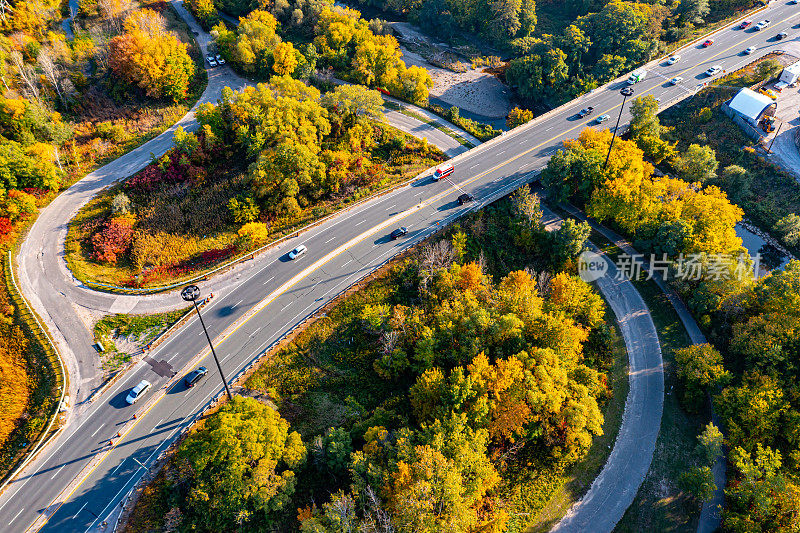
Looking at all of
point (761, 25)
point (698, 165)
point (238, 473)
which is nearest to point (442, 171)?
point (698, 165)

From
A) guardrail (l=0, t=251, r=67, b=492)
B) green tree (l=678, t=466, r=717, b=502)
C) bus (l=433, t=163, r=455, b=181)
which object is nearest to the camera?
green tree (l=678, t=466, r=717, b=502)

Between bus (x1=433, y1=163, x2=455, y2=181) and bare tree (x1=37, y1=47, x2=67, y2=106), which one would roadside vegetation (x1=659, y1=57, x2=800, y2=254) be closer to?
bus (x1=433, y1=163, x2=455, y2=181)

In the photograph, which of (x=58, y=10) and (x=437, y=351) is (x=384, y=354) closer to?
(x=437, y=351)

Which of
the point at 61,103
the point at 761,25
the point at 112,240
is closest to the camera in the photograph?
the point at 112,240

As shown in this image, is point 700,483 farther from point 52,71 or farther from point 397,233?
point 52,71

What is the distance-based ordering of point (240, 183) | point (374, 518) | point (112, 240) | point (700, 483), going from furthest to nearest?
point (240, 183) → point (112, 240) → point (700, 483) → point (374, 518)

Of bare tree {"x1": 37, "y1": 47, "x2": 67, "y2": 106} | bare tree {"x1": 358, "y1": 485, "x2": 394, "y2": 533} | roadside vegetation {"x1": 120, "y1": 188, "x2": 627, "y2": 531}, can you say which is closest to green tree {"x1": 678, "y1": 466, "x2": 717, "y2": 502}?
roadside vegetation {"x1": 120, "y1": 188, "x2": 627, "y2": 531}

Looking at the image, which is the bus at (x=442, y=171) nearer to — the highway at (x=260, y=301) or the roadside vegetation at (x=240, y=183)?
the highway at (x=260, y=301)
